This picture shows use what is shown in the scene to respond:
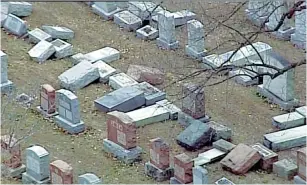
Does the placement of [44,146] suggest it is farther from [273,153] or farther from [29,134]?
[273,153]

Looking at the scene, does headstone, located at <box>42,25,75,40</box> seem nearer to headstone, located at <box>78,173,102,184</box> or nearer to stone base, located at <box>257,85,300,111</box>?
stone base, located at <box>257,85,300,111</box>

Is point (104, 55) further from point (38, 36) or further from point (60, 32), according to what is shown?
point (38, 36)

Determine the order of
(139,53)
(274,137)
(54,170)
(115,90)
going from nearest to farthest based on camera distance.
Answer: (54,170), (274,137), (115,90), (139,53)

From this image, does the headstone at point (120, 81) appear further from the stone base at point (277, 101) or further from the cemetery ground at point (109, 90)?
the stone base at point (277, 101)

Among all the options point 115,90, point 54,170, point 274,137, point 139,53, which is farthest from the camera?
point 139,53

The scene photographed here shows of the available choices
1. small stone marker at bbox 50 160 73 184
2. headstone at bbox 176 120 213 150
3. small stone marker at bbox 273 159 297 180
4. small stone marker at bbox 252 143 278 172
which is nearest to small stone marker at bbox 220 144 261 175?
small stone marker at bbox 252 143 278 172

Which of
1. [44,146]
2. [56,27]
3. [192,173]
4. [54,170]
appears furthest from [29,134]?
[56,27]

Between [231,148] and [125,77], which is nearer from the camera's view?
[231,148]
